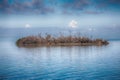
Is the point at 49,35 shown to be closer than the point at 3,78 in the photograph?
No

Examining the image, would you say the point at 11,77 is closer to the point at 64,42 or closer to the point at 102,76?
the point at 102,76

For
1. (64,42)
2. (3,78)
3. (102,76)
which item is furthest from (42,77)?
(64,42)

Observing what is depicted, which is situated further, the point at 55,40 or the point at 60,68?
the point at 55,40

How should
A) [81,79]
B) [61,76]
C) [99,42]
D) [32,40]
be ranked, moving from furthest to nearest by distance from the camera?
[32,40] < [99,42] < [61,76] < [81,79]

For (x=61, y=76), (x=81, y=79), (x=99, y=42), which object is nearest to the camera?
(x=81, y=79)

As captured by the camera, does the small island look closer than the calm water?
No

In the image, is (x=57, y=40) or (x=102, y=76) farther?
(x=57, y=40)

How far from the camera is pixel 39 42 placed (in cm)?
14625

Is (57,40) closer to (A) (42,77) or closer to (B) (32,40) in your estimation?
(B) (32,40)

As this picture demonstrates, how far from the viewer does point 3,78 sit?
24.7 metres

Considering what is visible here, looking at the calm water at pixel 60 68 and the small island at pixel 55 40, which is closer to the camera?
the calm water at pixel 60 68

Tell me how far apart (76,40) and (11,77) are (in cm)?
11783

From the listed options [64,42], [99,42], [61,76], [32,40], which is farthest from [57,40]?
[61,76]

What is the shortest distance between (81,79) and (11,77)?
7.29 metres
